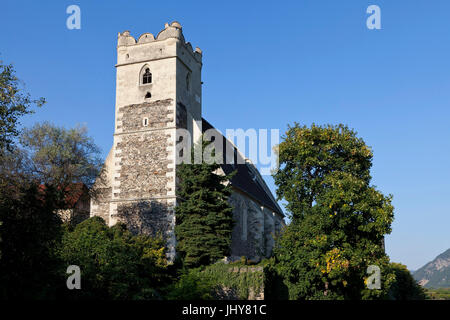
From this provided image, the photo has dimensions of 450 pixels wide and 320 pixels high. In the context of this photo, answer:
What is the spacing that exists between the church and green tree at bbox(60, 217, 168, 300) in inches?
146

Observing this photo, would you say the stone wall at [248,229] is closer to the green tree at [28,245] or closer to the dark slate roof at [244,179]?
the dark slate roof at [244,179]

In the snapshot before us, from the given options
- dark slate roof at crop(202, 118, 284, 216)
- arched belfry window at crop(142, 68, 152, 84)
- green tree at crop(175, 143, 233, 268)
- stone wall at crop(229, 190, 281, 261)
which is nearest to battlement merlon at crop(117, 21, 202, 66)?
arched belfry window at crop(142, 68, 152, 84)

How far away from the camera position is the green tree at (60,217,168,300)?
65.0 ft

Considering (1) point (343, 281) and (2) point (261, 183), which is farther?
(2) point (261, 183)

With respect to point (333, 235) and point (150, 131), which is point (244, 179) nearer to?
point (150, 131)

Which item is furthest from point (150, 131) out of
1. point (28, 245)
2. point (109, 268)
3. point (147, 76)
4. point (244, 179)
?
point (28, 245)

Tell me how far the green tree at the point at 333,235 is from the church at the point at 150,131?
3346 millimetres

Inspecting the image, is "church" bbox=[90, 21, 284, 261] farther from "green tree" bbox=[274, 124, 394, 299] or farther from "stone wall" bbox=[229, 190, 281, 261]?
"green tree" bbox=[274, 124, 394, 299]

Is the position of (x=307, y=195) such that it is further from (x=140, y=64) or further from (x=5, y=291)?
(x=5, y=291)

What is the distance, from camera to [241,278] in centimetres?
2509

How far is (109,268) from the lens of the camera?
2062 centimetres

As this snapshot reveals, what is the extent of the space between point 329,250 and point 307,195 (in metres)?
4.20

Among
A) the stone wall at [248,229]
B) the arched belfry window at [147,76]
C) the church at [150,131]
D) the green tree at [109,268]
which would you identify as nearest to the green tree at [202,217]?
the church at [150,131]
